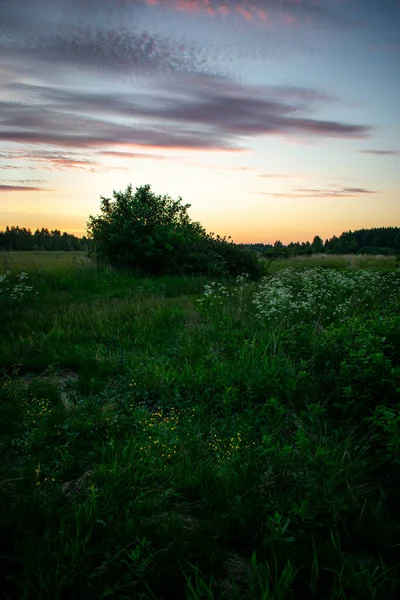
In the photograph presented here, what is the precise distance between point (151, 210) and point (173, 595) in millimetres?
15340

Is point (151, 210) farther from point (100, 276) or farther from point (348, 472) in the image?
point (348, 472)

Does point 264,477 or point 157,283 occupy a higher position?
point 157,283

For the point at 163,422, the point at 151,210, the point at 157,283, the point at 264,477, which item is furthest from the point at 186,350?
the point at 151,210

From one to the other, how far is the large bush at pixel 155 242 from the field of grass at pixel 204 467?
29.4 feet

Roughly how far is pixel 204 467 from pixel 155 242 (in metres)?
13.0

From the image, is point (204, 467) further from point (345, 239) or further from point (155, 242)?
point (345, 239)

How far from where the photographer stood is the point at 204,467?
3270mm

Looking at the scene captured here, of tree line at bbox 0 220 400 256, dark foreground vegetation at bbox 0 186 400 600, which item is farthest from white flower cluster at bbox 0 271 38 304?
tree line at bbox 0 220 400 256

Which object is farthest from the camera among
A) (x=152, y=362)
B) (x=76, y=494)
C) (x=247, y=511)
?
(x=152, y=362)

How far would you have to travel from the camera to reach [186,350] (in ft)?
20.4

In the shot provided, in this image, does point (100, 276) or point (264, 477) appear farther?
point (100, 276)

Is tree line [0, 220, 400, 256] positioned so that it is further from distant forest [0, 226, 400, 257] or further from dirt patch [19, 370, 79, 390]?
dirt patch [19, 370, 79, 390]

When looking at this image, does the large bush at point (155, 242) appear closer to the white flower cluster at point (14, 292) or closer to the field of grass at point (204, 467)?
the white flower cluster at point (14, 292)

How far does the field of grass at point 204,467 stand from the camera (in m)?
2.35
